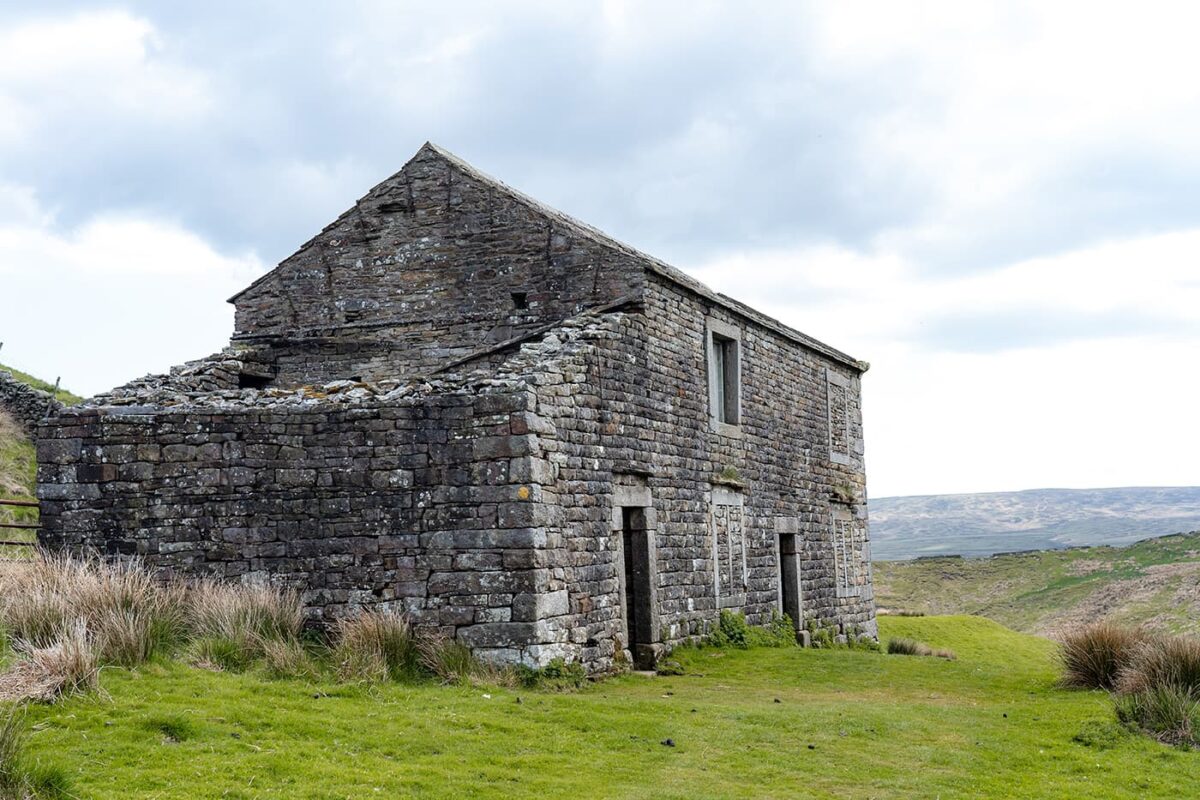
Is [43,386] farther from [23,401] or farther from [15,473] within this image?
[15,473]

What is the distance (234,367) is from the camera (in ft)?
55.7

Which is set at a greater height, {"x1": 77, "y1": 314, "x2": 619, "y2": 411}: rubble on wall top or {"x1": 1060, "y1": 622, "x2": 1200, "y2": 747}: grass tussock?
{"x1": 77, "y1": 314, "x2": 619, "y2": 411}: rubble on wall top

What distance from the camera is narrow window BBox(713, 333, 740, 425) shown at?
18.5 meters

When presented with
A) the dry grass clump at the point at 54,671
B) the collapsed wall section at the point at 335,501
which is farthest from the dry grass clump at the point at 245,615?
the dry grass clump at the point at 54,671

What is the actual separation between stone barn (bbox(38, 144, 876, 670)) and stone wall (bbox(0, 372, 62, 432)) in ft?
44.1

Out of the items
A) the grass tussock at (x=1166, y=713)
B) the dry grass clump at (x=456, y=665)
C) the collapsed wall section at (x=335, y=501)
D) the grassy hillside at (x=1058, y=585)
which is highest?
the collapsed wall section at (x=335, y=501)

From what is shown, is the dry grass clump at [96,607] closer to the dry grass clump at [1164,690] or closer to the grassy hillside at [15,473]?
the dry grass clump at [1164,690]

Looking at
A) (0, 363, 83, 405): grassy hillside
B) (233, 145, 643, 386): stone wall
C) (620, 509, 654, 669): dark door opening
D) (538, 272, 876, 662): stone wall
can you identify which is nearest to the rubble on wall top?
(538, 272, 876, 662): stone wall

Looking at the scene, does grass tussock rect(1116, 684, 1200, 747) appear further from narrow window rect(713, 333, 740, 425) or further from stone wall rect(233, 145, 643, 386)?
stone wall rect(233, 145, 643, 386)

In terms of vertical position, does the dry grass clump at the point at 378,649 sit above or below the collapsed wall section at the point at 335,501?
below

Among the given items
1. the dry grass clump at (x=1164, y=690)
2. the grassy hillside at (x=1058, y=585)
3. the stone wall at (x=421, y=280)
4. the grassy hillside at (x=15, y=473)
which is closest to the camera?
the dry grass clump at (x=1164, y=690)

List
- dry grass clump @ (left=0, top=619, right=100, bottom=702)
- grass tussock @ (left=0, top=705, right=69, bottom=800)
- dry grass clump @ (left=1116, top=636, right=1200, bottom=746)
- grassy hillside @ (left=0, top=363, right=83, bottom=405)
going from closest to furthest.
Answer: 1. grass tussock @ (left=0, top=705, right=69, bottom=800)
2. dry grass clump @ (left=0, top=619, right=100, bottom=702)
3. dry grass clump @ (left=1116, top=636, right=1200, bottom=746)
4. grassy hillside @ (left=0, top=363, right=83, bottom=405)

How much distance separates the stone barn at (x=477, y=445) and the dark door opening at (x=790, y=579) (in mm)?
37

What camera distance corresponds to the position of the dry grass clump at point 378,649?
432 inches
